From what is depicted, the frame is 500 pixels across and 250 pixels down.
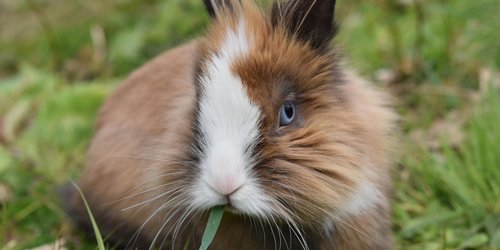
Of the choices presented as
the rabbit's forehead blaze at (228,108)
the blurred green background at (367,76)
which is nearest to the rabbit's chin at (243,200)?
the rabbit's forehead blaze at (228,108)

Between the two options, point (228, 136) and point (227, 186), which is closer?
point (227, 186)

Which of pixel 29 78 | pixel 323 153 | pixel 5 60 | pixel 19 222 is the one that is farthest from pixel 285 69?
pixel 5 60

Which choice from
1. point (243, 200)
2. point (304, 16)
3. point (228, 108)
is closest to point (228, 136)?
point (228, 108)

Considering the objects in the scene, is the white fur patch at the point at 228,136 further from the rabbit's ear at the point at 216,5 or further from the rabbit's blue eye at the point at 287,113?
the rabbit's ear at the point at 216,5

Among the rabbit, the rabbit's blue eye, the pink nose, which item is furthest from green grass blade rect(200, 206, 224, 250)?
the rabbit's blue eye

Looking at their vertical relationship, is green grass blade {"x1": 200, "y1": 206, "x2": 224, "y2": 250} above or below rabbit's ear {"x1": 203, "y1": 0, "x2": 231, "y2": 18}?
below

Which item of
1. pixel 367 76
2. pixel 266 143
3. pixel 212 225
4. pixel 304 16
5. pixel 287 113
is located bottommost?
pixel 212 225

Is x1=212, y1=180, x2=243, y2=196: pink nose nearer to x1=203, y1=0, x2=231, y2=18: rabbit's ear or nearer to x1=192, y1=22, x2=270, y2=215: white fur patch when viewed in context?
x1=192, y1=22, x2=270, y2=215: white fur patch

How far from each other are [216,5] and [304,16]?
0.38m

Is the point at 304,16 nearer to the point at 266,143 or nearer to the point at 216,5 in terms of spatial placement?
the point at 216,5

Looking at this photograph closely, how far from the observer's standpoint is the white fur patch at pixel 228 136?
9.34ft

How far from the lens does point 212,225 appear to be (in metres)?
3.11

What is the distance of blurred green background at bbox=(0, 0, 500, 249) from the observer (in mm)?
4211

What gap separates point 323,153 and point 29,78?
11.3 ft
